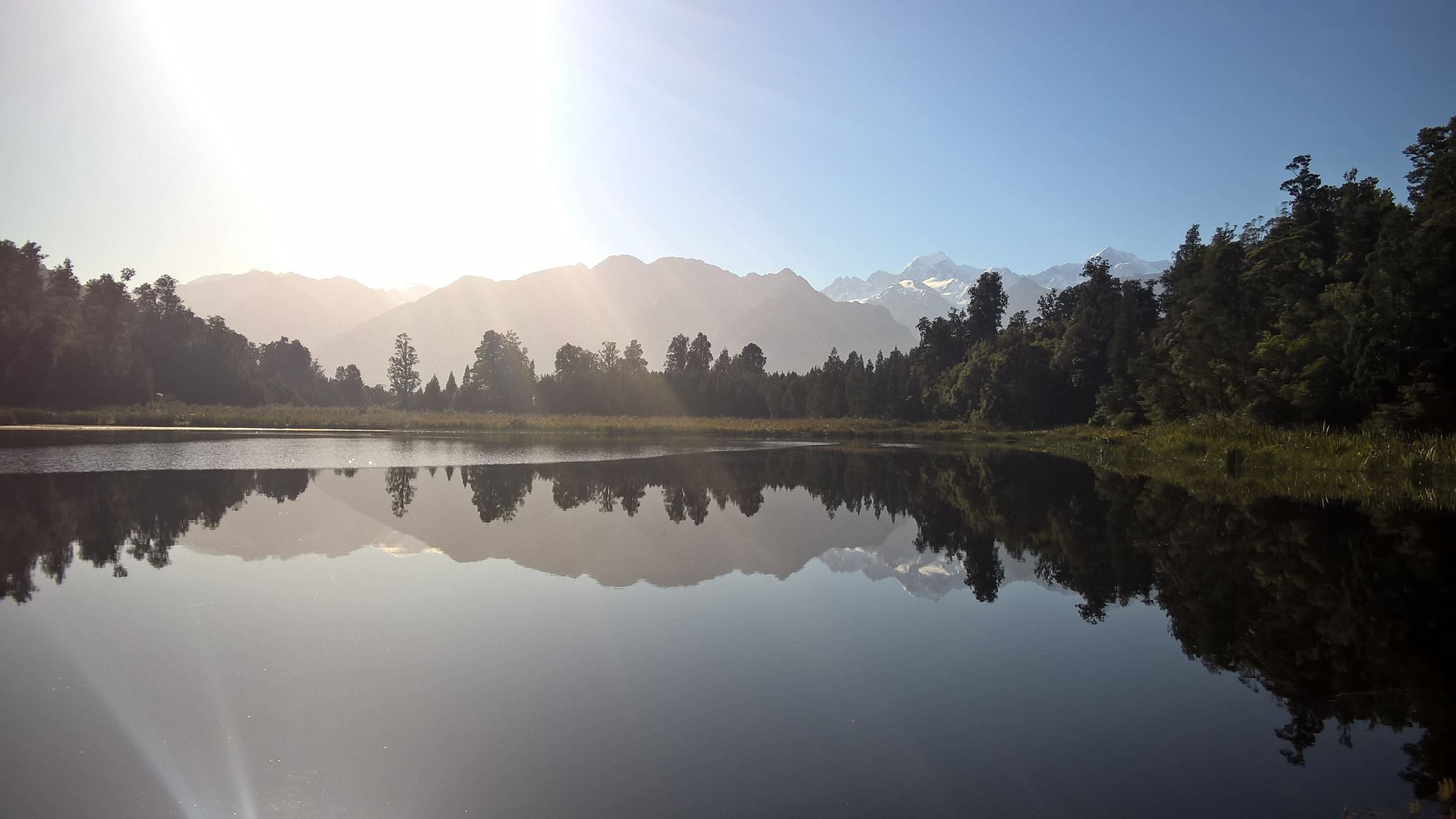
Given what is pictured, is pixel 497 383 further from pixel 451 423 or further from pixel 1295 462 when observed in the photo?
pixel 1295 462

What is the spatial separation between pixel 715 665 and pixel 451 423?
74.9 meters

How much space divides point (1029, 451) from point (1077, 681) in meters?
46.2

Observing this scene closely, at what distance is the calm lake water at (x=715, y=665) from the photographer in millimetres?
5008

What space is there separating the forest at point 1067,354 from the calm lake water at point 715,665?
19607 millimetres

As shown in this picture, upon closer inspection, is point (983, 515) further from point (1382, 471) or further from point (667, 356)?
point (667, 356)

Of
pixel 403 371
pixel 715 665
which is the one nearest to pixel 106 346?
pixel 403 371

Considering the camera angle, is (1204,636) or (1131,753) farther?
(1204,636)

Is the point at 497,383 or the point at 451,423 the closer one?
the point at 451,423

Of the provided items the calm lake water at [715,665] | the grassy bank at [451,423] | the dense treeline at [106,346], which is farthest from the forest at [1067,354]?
the calm lake water at [715,665]

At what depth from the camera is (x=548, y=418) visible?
8681 cm

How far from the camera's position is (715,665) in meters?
7.54

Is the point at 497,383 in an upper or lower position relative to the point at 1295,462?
upper

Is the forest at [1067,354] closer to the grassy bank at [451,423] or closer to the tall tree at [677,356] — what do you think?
the tall tree at [677,356]

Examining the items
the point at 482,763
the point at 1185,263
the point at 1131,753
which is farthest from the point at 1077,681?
the point at 1185,263
